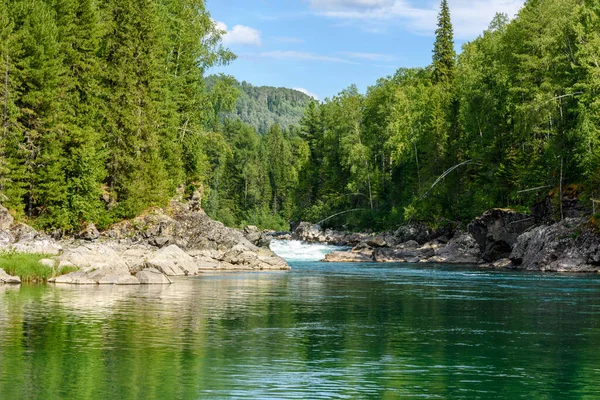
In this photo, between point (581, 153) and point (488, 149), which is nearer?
point (581, 153)

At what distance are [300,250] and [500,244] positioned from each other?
27.7m

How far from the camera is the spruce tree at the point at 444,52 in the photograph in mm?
101125

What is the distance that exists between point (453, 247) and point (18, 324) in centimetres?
5365

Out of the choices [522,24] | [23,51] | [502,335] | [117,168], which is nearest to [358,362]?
[502,335]

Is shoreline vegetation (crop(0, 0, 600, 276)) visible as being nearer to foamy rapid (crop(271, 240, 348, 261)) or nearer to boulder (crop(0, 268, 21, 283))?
boulder (crop(0, 268, 21, 283))

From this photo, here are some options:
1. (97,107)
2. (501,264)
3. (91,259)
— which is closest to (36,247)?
(91,259)

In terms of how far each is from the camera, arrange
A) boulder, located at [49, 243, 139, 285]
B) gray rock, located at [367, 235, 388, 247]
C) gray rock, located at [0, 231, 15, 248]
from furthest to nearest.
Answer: gray rock, located at [367, 235, 388, 247] < gray rock, located at [0, 231, 15, 248] < boulder, located at [49, 243, 139, 285]

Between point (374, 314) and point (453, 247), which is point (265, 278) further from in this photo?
point (453, 247)

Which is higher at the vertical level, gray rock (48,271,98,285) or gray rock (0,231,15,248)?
gray rock (0,231,15,248)

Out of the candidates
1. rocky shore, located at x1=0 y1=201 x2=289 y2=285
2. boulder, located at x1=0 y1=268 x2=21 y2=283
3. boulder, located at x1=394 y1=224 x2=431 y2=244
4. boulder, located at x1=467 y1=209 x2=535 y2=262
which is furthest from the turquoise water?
boulder, located at x1=394 y1=224 x2=431 y2=244

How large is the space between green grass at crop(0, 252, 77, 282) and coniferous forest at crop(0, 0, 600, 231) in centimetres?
1045

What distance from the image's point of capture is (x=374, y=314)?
2880 cm

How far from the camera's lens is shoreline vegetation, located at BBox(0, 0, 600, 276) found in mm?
51531

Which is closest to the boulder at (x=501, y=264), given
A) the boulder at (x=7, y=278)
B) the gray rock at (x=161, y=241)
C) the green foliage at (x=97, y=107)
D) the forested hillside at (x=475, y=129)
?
the forested hillside at (x=475, y=129)
